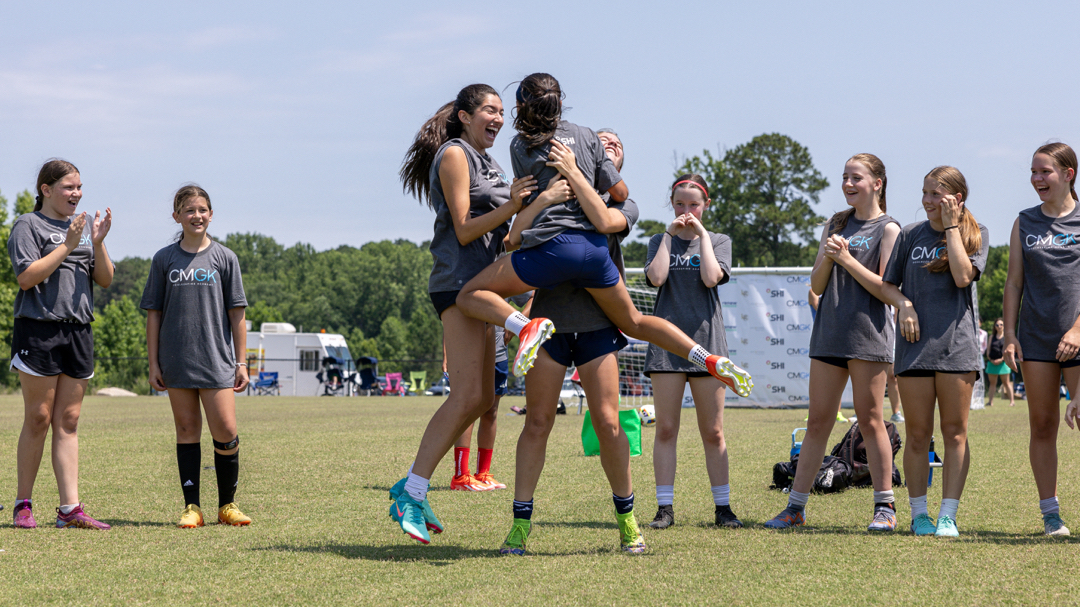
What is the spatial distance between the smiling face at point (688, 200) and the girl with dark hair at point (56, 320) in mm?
3277

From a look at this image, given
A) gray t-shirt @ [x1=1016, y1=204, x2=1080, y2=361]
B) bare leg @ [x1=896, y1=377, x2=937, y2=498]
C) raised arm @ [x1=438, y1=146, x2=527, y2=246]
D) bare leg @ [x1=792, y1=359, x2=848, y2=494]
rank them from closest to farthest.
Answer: raised arm @ [x1=438, y1=146, x2=527, y2=246] → gray t-shirt @ [x1=1016, y1=204, x2=1080, y2=361] → bare leg @ [x1=896, y1=377, x2=937, y2=498] → bare leg @ [x1=792, y1=359, x2=848, y2=494]

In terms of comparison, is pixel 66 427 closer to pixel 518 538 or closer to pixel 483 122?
pixel 518 538

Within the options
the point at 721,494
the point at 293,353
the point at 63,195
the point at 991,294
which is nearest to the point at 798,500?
the point at 721,494

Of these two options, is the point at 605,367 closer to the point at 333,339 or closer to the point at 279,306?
the point at 333,339

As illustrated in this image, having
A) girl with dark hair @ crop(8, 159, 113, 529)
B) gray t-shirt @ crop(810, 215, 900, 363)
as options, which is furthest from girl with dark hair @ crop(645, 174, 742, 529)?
girl with dark hair @ crop(8, 159, 113, 529)

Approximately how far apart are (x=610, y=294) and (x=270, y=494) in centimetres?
344

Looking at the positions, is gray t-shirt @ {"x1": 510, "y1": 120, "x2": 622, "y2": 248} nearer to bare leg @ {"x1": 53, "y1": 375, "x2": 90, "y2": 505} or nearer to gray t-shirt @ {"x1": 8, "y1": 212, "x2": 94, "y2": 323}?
gray t-shirt @ {"x1": 8, "y1": 212, "x2": 94, "y2": 323}

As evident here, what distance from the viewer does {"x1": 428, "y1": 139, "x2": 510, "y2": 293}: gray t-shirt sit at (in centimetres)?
443

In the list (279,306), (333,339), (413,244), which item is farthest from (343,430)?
(413,244)

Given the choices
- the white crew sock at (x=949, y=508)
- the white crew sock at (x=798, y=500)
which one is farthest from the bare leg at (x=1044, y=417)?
the white crew sock at (x=798, y=500)

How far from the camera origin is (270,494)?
664 cm

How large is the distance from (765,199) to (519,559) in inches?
2181

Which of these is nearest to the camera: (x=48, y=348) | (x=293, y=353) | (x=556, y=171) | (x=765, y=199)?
(x=556, y=171)

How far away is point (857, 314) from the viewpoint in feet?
17.1
